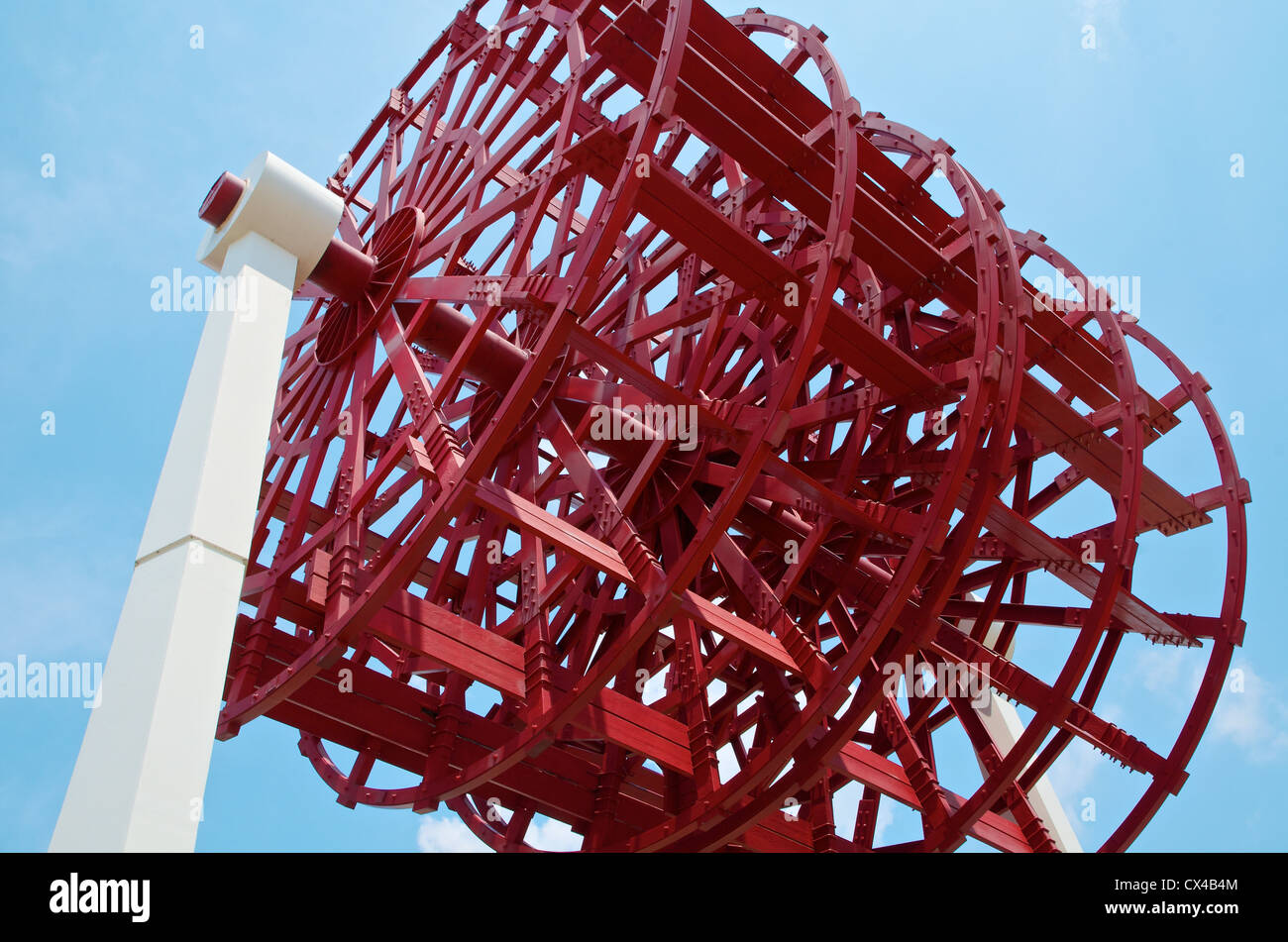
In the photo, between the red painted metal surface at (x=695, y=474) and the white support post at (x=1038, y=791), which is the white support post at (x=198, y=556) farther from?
the white support post at (x=1038, y=791)

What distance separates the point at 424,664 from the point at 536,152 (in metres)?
4.69

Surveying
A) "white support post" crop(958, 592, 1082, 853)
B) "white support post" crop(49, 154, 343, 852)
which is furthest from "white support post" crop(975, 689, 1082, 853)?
"white support post" crop(49, 154, 343, 852)

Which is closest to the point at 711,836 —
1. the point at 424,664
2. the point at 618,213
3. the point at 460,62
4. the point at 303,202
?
the point at 424,664

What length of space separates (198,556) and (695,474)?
5.15 m

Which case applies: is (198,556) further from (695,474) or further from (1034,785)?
(1034,785)

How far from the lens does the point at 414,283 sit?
10227 millimetres

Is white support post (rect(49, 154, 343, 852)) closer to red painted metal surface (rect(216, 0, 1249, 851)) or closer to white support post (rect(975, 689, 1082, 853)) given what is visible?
red painted metal surface (rect(216, 0, 1249, 851))

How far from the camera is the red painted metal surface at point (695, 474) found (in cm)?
879

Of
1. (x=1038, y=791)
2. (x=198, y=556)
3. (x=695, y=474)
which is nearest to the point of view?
(x=198, y=556)

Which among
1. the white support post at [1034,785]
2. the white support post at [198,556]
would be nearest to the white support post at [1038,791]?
the white support post at [1034,785]

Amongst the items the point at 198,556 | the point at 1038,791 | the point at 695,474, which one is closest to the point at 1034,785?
the point at 1038,791

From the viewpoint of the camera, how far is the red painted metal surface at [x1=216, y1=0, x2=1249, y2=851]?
879cm

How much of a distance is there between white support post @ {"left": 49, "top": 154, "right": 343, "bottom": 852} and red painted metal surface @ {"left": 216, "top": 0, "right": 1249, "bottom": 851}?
3.59 ft

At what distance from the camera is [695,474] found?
11234 mm
